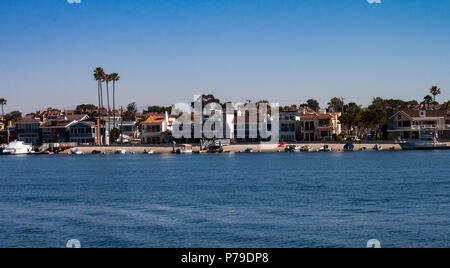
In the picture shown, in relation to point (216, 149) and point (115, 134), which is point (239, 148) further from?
point (115, 134)

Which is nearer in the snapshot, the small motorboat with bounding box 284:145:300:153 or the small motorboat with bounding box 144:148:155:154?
the small motorboat with bounding box 284:145:300:153

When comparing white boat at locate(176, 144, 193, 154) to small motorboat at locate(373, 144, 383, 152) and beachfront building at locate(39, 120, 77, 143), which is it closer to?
beachfront building at locate(39, 120, 77, 143)

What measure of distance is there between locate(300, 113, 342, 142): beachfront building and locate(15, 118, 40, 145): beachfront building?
6230 cm

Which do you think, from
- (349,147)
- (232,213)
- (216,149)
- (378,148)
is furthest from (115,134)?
(232,213)

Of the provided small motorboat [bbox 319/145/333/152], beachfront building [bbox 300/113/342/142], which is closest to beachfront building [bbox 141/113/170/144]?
beachfront building [bbox 300/113/342/142]

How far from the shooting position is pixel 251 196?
36219 millimetres

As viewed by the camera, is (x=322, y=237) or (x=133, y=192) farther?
(x=133, y=192)

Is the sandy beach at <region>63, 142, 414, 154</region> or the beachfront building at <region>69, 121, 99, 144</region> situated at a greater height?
the beachfront building at <region>69, 121, 99, 144</region>

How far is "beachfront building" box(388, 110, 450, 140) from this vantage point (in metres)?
109

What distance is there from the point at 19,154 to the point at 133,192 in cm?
8837

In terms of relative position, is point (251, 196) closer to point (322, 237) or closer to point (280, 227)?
point (280, 227)

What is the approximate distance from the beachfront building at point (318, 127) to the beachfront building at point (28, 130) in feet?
204

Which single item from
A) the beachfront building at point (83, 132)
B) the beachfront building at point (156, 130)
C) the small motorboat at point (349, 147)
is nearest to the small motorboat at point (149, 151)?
the beachfront building at point (156, 130)
